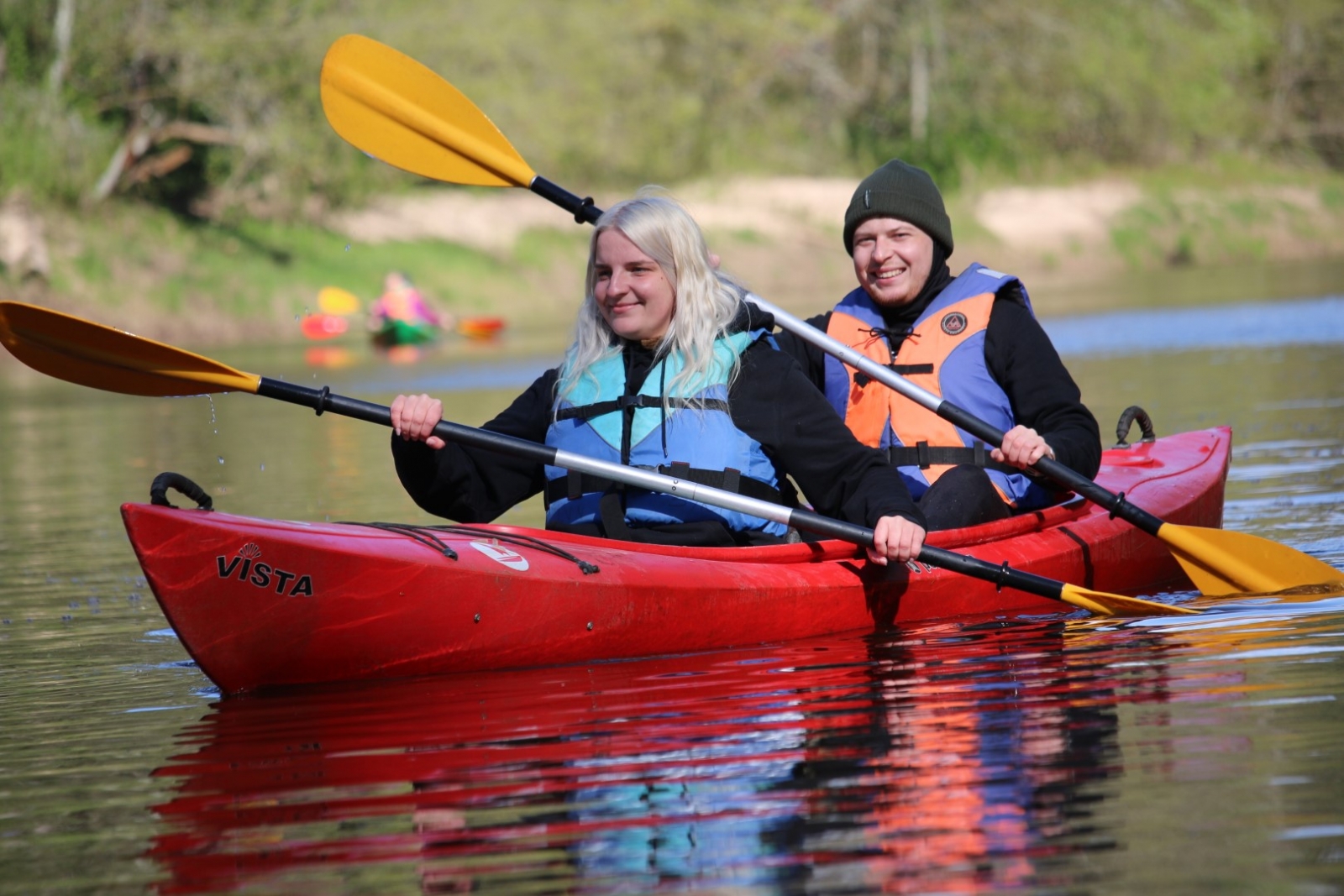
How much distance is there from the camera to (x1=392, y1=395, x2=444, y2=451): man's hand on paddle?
4.22 m

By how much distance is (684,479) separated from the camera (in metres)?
4.40

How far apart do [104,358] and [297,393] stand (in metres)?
0.62

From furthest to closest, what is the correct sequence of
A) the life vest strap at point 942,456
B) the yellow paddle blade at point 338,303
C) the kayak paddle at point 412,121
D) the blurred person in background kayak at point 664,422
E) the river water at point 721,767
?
the yellow paddle blade at point 338,303 < the kayak paddle at point 412,121 < the life vest strap at point 942,456 < the blurred person in background kayak at point 664,422 < the river water at point 721,767

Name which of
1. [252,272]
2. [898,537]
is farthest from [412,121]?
[252,272]

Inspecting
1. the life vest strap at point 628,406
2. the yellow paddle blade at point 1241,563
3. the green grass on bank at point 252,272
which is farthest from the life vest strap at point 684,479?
the green grass on bank at point 252,272

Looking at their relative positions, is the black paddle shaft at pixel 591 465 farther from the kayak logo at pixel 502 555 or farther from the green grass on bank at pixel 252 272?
the green grass on bank at pixel 252 272

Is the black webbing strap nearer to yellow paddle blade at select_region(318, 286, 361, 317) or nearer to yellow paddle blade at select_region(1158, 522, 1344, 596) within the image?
yellow paddle blade at select_region(1158, 522, 1344, 596)

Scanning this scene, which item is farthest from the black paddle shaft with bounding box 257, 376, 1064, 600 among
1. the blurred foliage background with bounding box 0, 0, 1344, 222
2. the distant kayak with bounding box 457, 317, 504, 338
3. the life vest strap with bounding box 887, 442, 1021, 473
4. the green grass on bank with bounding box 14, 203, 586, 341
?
the blurred foliage background with bounding box 0, 0, 1344, 222

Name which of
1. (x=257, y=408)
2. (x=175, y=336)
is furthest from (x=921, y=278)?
(x=175, y=336)

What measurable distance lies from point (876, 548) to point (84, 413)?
1148cm

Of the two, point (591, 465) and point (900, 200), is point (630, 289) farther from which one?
point (900, 200)

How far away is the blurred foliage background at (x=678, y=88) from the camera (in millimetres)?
22344

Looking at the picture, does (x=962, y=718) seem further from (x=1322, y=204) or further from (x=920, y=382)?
(x=1322, y=204)

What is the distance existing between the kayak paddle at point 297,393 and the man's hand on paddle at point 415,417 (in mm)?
37
